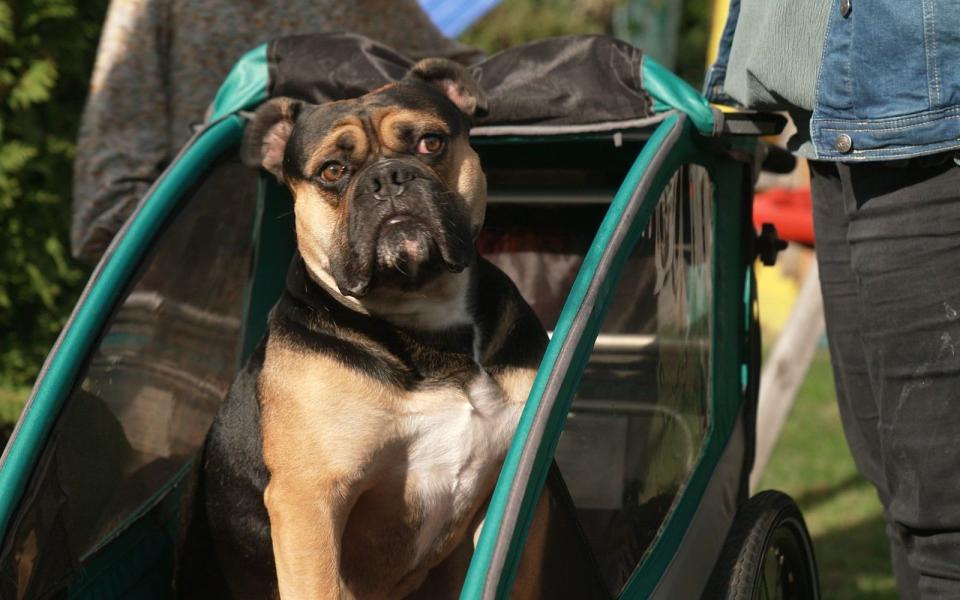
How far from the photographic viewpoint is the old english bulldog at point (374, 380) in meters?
2.12

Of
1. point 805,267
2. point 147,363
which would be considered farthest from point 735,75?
point 805,267

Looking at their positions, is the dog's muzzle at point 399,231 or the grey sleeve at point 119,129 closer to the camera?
the dog's muzzle at point 399,231

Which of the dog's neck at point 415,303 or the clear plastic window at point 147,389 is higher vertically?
the dog's neck at point 415,303

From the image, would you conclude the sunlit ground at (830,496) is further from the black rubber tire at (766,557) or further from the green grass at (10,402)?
the black rubber tire at (766,557)

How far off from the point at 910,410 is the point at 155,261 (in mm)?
1586

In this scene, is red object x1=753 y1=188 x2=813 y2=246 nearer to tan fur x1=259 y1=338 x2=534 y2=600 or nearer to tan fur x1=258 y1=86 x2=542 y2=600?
tan fur x1=258 y1=86 x2=542 y2=600

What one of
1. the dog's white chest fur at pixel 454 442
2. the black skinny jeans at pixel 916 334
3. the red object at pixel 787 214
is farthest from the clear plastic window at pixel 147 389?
the red object at pixel 787 214

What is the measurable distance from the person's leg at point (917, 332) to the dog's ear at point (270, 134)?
3.79 feet

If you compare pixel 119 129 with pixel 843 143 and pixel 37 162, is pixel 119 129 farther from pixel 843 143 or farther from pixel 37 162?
pixel 843 143

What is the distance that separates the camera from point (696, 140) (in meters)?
2.51

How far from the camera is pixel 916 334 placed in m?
2.00

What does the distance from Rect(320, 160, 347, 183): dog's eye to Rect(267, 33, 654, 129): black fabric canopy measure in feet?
1.30

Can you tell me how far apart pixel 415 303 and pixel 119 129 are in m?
1.36

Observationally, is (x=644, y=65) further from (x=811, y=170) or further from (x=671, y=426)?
(x=671, y=426)
